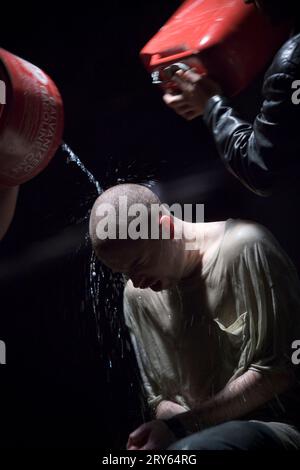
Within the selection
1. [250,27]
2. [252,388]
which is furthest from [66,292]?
[250,27]

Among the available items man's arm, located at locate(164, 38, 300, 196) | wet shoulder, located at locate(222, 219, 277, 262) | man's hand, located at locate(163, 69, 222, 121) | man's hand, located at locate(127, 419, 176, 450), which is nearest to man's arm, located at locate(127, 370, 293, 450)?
man's hand, located at locate(127, 419, 176, 450)

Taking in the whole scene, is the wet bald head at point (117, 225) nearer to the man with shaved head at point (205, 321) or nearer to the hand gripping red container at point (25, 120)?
the man with shaved head at point (205, 321)

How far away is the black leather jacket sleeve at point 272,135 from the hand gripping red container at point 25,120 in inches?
16.3

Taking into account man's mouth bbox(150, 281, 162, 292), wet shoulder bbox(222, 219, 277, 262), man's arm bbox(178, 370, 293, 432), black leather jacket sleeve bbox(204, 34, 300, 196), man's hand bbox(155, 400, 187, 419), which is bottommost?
man's hand bbox(155, 400, 187, 419)

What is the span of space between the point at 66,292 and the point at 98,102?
48 cm

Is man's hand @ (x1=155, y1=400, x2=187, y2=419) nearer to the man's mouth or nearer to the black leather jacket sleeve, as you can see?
the man's mouth

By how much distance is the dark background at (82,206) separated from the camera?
178 centimetres

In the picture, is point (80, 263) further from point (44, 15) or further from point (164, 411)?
point (44, 15)

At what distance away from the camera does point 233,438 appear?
4.67 ft

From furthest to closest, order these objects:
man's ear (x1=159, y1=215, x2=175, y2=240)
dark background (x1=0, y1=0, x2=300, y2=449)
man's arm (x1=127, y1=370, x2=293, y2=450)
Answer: dark background (x1=0, y1=0, x2=300, y2=449), man's ear (x1=159, y1=215, x2=175, y2=240), man's arm (x1=127, y1=370, x2=293, y2=450)

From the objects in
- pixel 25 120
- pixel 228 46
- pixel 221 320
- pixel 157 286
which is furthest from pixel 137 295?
pixel 228 46

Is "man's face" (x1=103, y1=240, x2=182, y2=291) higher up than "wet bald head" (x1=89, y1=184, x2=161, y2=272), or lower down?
lower down

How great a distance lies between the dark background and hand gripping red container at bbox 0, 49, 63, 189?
0.19 meters

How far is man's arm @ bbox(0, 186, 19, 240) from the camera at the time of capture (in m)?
1.84
